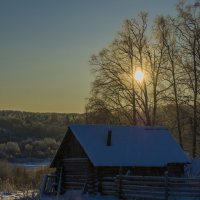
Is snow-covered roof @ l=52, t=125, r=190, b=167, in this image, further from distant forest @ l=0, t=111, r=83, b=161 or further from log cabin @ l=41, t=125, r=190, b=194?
distant forest @ l=0, t=111, r=83, b=161

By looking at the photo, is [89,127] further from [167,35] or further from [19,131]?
[19,131]

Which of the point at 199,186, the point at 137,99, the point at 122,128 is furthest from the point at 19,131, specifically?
the point at 199,186

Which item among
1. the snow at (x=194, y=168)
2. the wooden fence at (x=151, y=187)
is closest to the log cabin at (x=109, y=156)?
the wooden fence at (x=151, y=187)

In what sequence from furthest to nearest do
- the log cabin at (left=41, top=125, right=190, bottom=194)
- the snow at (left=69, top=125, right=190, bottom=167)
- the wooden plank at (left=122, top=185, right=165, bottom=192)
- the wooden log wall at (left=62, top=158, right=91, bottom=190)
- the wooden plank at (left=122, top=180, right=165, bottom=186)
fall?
the wooden log wall at (left=62, top=158, right=91, bottom=190) < the snow at (left=69, top=125, right=190, bottom=167) < the log cabin at (left=41, top=125, right=190, bottom=194) < the wooden plank at (left=122, top=180, right=165, bottom=186) < the wooden plank at (left=122, top=185, right=165, bottom=192)

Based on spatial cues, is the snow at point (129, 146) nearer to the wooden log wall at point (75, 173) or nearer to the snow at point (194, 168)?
the wooden log wall at point (75, 173)

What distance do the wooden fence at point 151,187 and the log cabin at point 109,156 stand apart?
114 cm

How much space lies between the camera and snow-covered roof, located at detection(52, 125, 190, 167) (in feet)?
107

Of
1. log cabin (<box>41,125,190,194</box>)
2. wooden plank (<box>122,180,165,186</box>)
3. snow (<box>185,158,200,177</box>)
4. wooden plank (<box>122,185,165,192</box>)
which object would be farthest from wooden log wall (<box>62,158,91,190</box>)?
snow (<box>185,158,200,177</box>)

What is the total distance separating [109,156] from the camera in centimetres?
3272

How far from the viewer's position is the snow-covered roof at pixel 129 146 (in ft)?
107

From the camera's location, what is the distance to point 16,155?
103312mm

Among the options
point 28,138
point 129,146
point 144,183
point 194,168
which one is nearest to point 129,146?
point 129,146

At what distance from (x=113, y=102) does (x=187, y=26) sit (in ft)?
33.8

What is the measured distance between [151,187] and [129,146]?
730 cm
